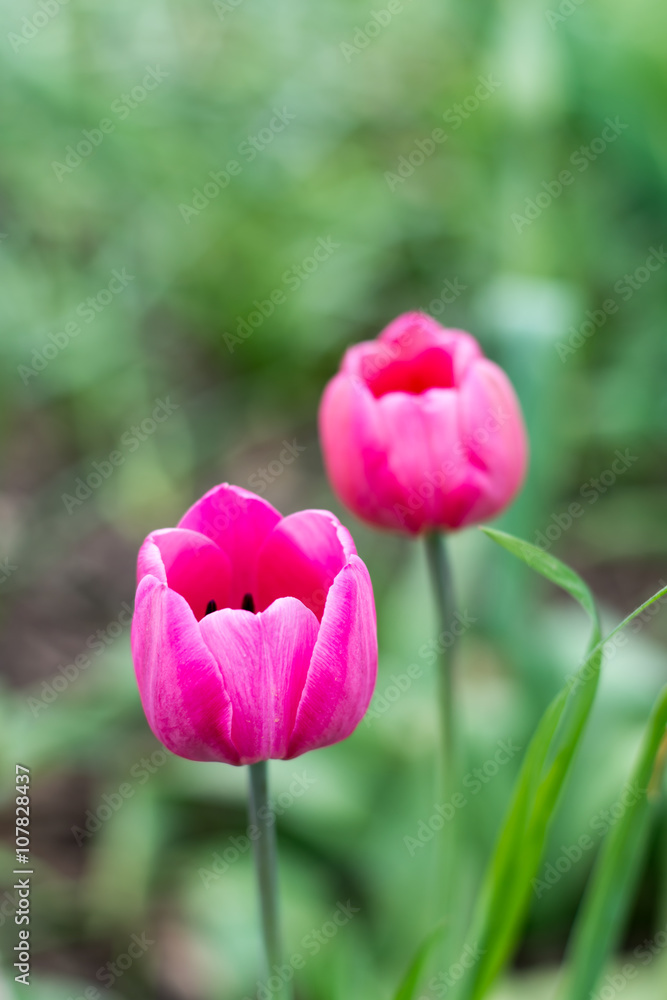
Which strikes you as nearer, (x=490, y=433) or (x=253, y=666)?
(x=253, y=666)

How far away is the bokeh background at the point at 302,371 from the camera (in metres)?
1.41

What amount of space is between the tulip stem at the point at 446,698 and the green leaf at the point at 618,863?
0.13 metres

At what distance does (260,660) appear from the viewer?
64 centimetres

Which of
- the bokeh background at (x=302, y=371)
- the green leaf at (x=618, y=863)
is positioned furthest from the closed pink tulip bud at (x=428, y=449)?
the bokeh background at (x=302, y=371)

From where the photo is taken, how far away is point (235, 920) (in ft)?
4.42

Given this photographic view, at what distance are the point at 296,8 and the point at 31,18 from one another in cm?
67


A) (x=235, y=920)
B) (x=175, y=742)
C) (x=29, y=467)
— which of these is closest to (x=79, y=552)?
(x=29, y=467)

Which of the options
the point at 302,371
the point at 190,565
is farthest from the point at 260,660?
the point at 302,371

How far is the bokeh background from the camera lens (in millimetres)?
1405

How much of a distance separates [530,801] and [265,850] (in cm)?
19

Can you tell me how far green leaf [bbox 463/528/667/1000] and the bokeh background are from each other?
20.4 inches

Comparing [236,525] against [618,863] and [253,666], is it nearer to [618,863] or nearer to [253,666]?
[253,666]

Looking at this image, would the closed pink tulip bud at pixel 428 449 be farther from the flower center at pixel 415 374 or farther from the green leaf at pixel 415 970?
the green leaf at pixel 415 970

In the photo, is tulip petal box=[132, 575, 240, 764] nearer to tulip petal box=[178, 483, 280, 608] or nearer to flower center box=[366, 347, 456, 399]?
tulip petal box=[178, 483, 280, 608]
